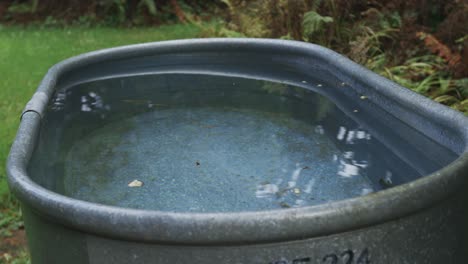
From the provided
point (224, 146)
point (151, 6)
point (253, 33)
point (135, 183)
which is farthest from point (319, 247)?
point (151, 6)

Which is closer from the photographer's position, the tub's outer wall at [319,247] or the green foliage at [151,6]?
the tub's outer wall at [319,247]

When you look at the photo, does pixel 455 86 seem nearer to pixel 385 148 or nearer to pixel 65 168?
pixel 385 148

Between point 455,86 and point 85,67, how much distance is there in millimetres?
2570

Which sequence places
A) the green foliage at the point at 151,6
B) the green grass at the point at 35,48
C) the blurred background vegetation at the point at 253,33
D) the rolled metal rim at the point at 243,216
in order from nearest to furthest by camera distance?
the rolled metal rim at the point at 243,216 < the blurred background vegetation at the point at 253,33 < the green grass at the point at 35,48 < the green foliage at the point at 151,6

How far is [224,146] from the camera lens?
10.8 feet

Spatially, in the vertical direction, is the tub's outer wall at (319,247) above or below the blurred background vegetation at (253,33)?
above

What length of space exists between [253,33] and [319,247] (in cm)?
449

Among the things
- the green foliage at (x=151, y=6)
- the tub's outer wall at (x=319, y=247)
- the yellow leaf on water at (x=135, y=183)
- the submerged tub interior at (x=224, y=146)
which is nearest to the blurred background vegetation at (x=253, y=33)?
the green foliage at (x=151, y=6)

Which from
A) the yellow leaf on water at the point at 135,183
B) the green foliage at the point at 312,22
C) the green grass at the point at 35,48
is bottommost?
the green grass at the point at 35,48

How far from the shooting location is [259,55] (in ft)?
14.9

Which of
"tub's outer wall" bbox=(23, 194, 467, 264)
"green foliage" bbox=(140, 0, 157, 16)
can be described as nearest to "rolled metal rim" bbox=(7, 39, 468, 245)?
"tub's outer wall" bbox=(23, 194, 467, 264)

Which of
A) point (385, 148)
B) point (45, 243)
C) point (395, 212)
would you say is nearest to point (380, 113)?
point (385, 148)

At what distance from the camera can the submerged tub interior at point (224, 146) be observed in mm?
2686

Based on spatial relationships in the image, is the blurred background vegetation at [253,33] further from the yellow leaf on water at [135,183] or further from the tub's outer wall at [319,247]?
the tub's outer wall at [319,247]
